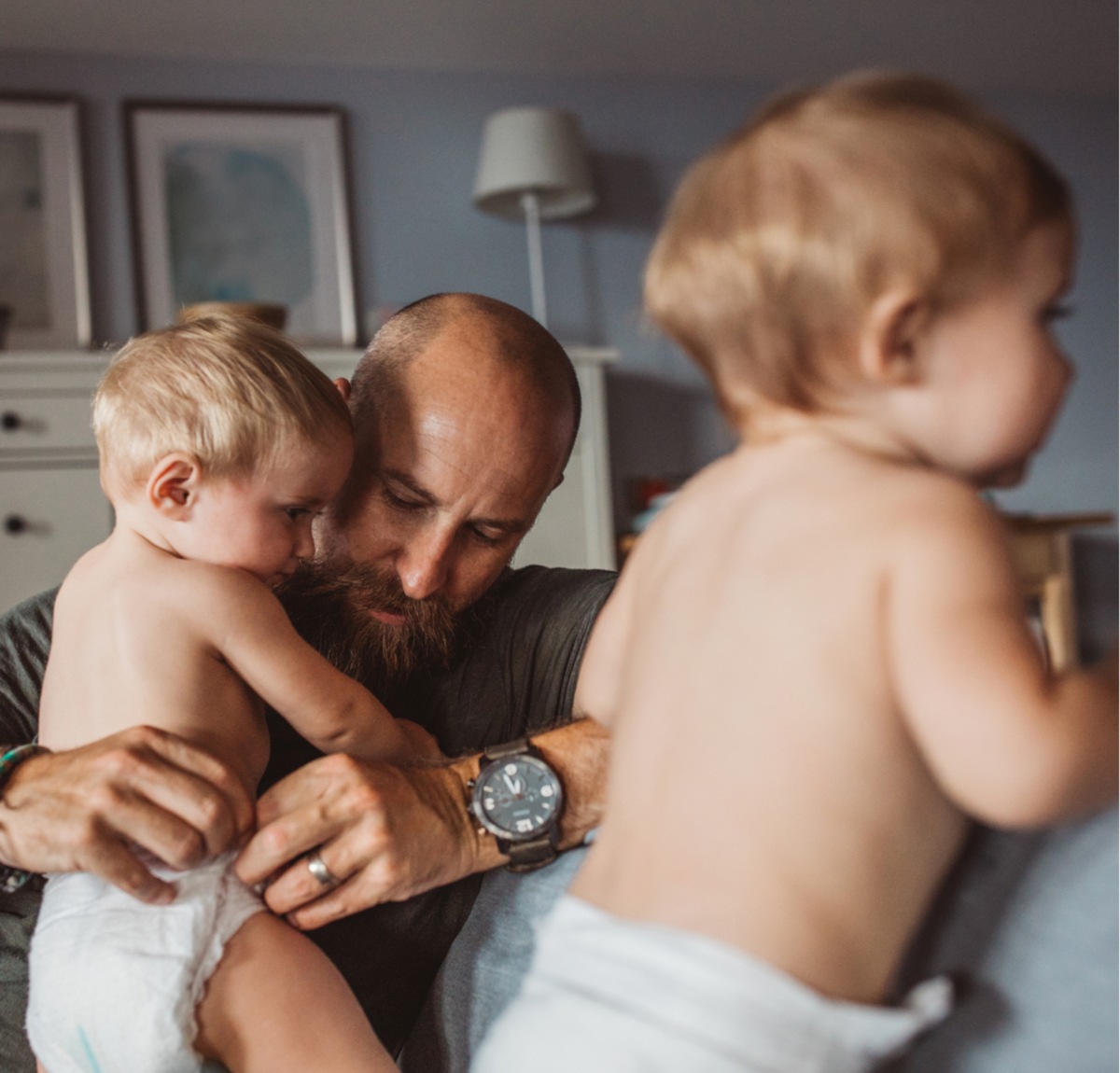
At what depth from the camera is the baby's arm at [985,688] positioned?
0.58m

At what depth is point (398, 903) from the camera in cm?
118

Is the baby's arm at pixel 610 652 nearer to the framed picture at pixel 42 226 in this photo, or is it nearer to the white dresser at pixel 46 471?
the white dresser at pixel 46 471

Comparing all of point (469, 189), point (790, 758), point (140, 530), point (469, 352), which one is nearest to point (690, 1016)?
point (790, 758)

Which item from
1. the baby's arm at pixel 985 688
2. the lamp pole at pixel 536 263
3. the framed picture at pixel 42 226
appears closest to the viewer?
the baby's arm at pixel 985 688

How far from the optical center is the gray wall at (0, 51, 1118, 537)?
378 centimetres

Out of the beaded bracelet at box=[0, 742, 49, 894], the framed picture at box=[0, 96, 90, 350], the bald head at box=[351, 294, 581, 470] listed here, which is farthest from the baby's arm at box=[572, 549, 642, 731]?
the framed picture at box=[0, 96, 90, 350]

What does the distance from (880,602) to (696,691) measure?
12 centimetres

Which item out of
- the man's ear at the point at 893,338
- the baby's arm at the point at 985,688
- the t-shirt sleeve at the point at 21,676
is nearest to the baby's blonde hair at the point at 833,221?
the man's ear at the point at 893,338

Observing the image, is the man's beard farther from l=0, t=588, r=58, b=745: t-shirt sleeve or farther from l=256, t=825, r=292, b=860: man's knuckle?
l=256, t=825, r=292, b=860: man's knuckle

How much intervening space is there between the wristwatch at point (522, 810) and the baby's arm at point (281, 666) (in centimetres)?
13

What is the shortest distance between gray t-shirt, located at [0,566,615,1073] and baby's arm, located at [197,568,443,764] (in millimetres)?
→ 167

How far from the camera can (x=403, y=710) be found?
1.46 metres

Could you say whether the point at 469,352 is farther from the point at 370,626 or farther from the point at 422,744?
the point at 422,744

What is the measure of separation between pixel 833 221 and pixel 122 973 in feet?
2.48
